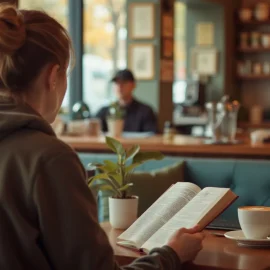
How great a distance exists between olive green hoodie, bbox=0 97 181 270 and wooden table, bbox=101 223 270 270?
1.51 ft

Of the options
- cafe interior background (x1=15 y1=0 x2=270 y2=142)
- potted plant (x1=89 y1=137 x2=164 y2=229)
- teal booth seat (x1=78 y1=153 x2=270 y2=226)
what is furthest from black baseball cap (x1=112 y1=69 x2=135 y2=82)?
potted plant (x1=89 y1=137 x2=164 y2=229)

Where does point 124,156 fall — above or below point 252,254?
above

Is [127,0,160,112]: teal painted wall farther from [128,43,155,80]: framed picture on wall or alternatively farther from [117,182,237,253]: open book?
[117,182,237,253]: open book

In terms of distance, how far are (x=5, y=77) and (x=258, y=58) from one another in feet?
28.4

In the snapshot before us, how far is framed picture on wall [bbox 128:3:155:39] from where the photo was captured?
25.8 feet

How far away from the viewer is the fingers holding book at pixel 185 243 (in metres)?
1.87

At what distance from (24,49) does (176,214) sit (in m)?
0.82

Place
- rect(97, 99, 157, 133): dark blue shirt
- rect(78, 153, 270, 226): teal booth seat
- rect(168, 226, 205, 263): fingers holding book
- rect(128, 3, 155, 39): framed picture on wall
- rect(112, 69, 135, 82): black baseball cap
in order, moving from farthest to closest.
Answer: rect(128, 3, 155, 39): framed picture on wall < rect(97, 99, 157, 133): dark blue shirt < rect(112, 69, 135, 82): black baseball cap < rect(78, 153, 270, 226): teal booth seat < rect(168, 226, 205, 263): fingers holding book

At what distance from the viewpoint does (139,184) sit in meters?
3.67

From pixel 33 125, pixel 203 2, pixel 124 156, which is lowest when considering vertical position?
pixel 124 156

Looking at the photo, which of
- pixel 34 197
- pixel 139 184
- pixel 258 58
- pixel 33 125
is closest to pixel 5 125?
pixel 33 125

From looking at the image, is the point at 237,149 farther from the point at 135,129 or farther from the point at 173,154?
the point at 135,129

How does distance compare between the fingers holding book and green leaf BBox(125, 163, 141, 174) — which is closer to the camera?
the fingers holding book

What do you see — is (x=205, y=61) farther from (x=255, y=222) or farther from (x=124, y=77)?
(x=255, y=222)
